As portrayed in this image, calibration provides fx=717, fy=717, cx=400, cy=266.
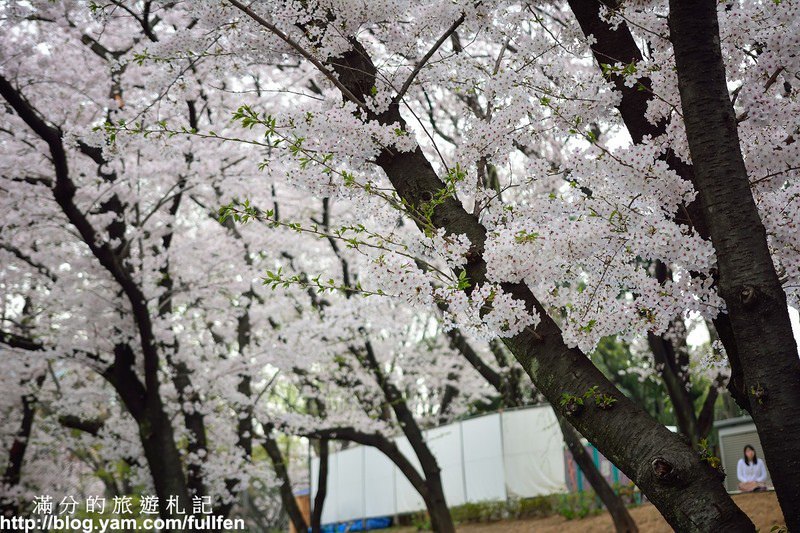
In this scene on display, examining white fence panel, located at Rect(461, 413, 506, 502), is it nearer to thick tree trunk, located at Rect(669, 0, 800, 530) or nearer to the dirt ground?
the dirt ground

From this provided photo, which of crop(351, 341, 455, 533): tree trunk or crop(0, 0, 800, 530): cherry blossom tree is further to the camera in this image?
crop(351, 341, 455, 533): tree trunk

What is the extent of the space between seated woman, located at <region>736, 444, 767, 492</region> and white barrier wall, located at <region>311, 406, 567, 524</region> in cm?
291

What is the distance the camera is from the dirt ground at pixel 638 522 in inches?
344

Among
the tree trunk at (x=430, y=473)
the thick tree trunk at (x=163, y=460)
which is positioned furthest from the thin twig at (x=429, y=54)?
the tree trunk at (x=430, y=473)

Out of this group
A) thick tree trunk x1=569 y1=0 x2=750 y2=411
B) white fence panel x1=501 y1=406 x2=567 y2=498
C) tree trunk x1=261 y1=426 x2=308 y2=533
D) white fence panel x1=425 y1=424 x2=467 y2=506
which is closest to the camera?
thick tree trunk x1=569 y1=0 x2=750 y2=411

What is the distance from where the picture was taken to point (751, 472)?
10.4m

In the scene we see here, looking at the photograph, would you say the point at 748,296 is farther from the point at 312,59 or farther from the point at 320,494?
the point at 320,494

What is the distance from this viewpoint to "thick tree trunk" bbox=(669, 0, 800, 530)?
234cm

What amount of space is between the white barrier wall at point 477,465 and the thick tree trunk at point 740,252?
9.80m

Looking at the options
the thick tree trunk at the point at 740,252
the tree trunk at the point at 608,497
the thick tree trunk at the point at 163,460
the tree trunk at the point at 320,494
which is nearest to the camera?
the thick tree trunk at the point at 740,252

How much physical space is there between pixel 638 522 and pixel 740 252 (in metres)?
9.30

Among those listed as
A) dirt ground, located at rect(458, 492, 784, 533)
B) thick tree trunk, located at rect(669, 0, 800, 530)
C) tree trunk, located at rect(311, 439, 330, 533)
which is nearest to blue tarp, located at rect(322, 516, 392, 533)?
dirt ground, located at rect(458, 492, 784, 533)

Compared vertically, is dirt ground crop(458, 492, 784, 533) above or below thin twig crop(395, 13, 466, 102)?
below

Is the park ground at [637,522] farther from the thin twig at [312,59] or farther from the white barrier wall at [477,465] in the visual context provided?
the thin twig at [312,59]
